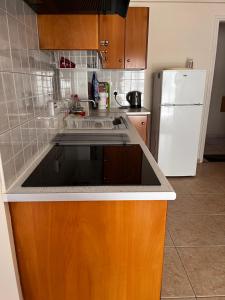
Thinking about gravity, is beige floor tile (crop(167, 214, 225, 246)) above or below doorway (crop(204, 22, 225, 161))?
below

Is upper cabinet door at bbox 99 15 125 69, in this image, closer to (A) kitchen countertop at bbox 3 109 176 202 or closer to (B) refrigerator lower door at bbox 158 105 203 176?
(B) refrigerator lower door at bbox 158 105 203 176

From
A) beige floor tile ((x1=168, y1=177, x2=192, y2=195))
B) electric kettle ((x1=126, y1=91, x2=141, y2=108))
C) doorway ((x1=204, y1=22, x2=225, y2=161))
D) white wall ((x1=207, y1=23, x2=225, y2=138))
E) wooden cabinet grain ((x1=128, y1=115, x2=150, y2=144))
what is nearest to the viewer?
beige floor tile ((x1=168, y1=177, x2=192, y2=195))

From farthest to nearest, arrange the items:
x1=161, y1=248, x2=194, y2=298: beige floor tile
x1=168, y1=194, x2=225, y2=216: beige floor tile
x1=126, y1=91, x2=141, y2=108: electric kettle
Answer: x1=126, y1=91, x2=141, y2=108: electric kettle < x1=168, y1=194, x2=225, y2=216: beige floor tile < x1=161, y1=248, x2=194, y2=298: beige floor tile

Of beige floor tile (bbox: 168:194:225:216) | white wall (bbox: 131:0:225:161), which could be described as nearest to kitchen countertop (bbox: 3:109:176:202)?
beige floor tile (bbox: 168:194:225:216)

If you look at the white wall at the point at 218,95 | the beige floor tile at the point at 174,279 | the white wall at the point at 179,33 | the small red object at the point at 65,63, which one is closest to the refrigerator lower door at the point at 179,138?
the white wall at the point at 179,33

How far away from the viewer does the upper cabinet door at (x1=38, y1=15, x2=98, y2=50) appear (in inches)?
45.7

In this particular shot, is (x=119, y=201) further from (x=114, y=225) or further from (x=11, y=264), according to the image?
(x=11, y=264)

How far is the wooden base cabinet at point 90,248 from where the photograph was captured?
2.56ft

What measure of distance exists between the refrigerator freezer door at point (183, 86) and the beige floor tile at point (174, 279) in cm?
178

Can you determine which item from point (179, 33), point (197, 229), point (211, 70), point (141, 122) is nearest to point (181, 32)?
point (179, 33)

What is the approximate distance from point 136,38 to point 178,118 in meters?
1.15

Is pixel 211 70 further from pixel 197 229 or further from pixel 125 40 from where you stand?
pixel 197 229

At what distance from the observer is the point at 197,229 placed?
76.1 inches

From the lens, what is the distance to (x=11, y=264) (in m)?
0.77
